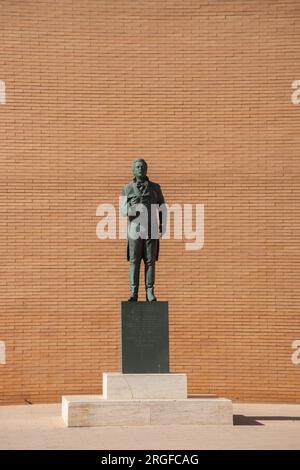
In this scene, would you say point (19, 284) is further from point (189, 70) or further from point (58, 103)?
point (189, 70)

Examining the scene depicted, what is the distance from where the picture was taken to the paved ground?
10.1 m

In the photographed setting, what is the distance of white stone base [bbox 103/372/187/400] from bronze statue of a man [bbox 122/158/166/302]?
119cm

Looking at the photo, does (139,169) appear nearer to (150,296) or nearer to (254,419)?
(150,296)

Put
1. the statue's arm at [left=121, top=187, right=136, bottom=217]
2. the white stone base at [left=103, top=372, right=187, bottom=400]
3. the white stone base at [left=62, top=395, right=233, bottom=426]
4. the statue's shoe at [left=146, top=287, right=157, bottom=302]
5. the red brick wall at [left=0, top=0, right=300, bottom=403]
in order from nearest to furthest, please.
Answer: the white stone base at [left=62, top=395, right=233, bottom=426]
the white stone base at [left=103, top=372, right=187, bottom=400]
the statue's shoe at [left=146, top=287, right=157, bottom=302]
the statue's arm at [left=121, top=187, right=136, bottom=217]
the red brick wall at [left=0, top=0, right=300, bottom=403]

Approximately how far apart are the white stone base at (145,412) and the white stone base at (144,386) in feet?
0.59

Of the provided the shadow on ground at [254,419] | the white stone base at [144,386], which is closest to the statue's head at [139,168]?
the white stone base at [144,386]

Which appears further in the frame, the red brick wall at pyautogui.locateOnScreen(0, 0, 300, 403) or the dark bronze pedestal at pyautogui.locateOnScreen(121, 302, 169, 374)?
the red brick wall at pyautogui.locateOnScreen(0, 0, 300, 403)

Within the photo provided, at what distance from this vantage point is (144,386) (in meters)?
12.2

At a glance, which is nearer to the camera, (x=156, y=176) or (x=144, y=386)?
(x=144, y=386)

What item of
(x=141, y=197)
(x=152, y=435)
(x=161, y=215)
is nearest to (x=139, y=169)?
(x=141, y=197)

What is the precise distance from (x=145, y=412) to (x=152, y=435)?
999 mm

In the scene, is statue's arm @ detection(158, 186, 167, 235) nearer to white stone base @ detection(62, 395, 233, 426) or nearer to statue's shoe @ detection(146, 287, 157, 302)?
statue's shoe @ detection(146, 287, 157, 302)

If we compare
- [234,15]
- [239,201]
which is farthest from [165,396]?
[234,15]

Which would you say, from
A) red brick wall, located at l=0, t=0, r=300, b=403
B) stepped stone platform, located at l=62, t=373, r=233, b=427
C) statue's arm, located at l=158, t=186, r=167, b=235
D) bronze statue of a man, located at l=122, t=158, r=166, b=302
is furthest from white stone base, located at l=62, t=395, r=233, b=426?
red brick wall, located at l=0, t=0, r=300, b=403
